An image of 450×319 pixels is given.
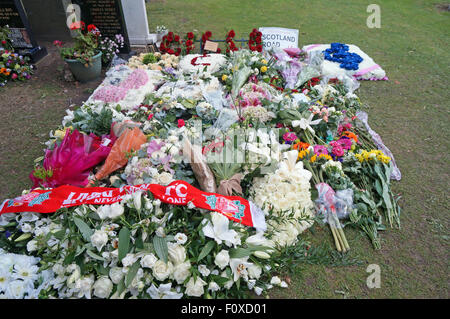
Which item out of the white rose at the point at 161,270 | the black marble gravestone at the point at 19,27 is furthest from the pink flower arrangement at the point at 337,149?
the black marble gravestone at the point at 19,27

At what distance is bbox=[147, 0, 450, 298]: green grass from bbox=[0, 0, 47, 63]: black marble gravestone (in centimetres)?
325

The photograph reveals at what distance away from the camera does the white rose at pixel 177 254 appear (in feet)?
7.00

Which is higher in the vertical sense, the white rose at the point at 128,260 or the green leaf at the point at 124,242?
the green leaf at the point at 124,242

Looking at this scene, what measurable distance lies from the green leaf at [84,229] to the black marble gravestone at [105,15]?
15.1ft

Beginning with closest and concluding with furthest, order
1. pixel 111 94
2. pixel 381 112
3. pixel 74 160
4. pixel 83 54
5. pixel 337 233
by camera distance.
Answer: pixel 337 233
pixel 74 160
pixel 111 94
pixel 381 112
pixel 83 54

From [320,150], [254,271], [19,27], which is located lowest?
[254,271]

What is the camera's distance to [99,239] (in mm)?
2049

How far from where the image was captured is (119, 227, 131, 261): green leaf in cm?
208

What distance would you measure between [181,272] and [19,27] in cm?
594

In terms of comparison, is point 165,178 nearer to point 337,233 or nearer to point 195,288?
point 195,288

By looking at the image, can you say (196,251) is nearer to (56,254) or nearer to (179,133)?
(56,254)

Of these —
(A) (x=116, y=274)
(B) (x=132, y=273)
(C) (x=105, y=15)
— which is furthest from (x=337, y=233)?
(C) (x=105, y=15)

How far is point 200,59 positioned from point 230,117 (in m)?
2.16

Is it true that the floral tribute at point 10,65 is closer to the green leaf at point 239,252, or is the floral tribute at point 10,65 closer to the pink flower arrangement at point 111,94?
the pink flower arrangement at point 111,94
